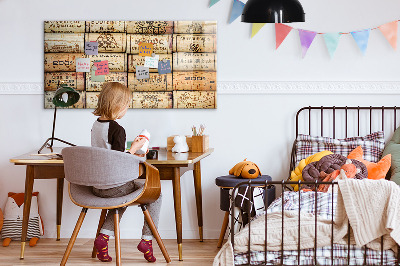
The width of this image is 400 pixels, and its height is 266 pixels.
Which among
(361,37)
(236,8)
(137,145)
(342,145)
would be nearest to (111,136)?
(137,145)

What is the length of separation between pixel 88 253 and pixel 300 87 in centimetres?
189

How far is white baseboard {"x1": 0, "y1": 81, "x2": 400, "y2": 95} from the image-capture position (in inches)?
164

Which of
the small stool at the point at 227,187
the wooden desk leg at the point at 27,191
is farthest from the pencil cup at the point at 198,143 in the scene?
the wooden desk leg at the point at 27,191

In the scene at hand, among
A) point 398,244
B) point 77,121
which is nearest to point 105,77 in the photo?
point 77,121

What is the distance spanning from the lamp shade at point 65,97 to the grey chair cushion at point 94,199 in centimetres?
84

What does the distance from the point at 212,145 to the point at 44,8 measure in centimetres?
159

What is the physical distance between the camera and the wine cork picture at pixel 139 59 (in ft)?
13.8

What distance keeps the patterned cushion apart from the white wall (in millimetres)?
191

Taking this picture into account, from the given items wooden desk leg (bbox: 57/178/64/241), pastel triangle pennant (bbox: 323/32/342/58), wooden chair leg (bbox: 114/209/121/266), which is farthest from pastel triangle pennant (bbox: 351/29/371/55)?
wooden desk leg (bbox: 57/178/64/241)

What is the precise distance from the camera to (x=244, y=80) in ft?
13.8

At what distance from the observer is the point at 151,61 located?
4.23m

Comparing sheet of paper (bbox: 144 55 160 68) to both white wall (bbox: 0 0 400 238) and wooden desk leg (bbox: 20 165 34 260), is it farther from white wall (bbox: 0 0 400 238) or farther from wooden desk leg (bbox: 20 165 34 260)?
wooden desk leg (bbox: 20 165 34 260)

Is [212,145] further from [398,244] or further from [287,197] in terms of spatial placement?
[398,244]

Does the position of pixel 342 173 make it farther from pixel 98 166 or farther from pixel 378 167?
pixel 98 166
